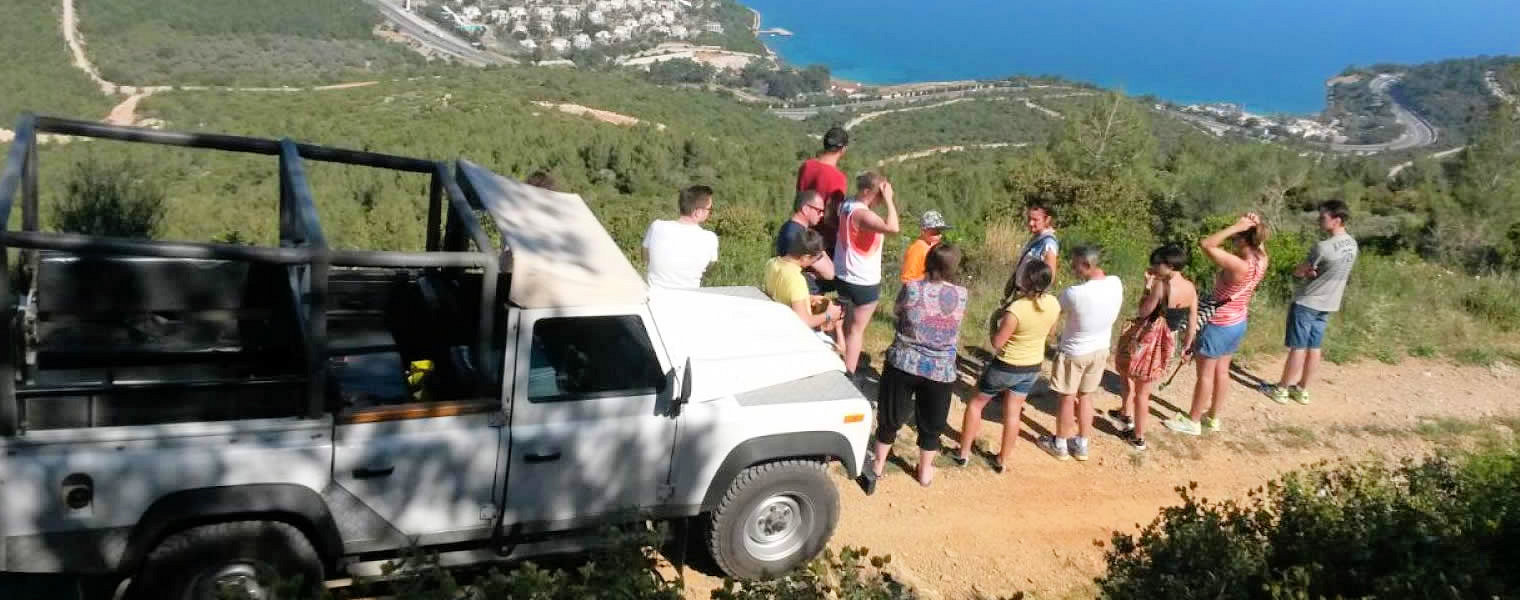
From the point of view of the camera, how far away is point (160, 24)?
92188 mm

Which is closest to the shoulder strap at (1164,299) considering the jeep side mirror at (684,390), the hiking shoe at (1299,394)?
the hiking shoe at (1299,394)

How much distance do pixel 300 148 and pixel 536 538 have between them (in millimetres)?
2293

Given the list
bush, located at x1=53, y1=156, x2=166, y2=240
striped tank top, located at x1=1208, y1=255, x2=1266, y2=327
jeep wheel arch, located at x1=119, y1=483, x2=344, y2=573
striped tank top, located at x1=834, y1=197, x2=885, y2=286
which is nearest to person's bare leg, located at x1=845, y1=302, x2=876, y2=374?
striped tank top, located at x1=834, y1=197, x2=885, y2=286

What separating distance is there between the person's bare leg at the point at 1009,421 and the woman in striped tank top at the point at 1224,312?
1.71 metres

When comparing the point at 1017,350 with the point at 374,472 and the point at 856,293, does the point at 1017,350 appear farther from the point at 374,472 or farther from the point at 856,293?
the point at 374,472

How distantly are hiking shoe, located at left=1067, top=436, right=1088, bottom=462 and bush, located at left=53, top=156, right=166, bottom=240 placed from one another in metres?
7.36

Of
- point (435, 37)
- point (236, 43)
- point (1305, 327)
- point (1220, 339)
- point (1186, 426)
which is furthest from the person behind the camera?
point (435, 37)

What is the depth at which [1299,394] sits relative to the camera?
884cm

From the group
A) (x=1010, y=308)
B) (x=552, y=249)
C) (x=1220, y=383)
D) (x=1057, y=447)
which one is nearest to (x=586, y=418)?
(x=552, y=249)

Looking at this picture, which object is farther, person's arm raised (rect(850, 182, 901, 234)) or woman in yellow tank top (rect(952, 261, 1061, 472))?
person's arm raised (rect(850, 182, 901, 234))

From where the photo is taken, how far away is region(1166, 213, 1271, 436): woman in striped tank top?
7355 mm

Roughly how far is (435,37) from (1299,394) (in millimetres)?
108844

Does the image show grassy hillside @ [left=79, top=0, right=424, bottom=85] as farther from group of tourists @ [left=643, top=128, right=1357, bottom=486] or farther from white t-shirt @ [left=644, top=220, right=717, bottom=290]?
white t-shirt @ [left=644, top=220, right=717, bottom=290]

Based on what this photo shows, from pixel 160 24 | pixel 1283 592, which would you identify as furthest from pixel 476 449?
pixel 160 24
